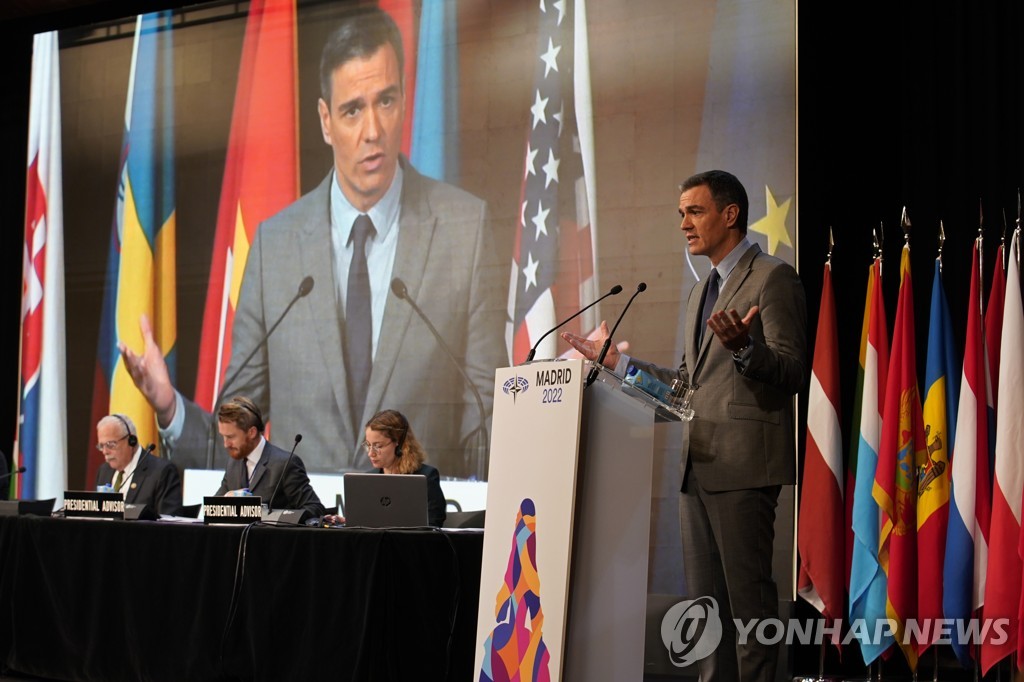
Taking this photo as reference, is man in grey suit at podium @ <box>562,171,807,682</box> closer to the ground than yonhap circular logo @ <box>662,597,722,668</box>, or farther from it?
farther from it

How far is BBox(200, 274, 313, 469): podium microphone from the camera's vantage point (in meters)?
6.43

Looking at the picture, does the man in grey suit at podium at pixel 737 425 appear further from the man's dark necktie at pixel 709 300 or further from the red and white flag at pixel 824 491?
the red and white flag at pixel 824 491

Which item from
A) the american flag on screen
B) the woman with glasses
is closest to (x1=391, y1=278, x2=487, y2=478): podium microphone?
the american flag on screen

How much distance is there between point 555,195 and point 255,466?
2.09 meters

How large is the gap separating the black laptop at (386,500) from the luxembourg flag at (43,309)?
424cm

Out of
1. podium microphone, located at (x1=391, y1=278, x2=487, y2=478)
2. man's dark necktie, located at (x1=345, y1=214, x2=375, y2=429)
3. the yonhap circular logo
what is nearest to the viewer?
the yonhap circular logo

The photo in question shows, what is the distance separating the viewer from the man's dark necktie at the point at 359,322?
6.19 m

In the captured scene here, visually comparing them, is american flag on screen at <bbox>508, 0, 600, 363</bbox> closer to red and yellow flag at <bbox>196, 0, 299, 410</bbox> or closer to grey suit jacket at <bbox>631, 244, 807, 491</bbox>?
red and yellow flag at <bbox>196, 0, 299, 410</bbox>

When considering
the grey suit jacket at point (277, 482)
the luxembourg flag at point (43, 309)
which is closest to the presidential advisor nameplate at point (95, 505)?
the grey suit jacket at point (277, 482)

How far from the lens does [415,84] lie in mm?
6184

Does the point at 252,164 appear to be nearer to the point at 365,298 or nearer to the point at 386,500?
the point at 365,298

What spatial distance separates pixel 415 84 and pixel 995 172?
10.5ft

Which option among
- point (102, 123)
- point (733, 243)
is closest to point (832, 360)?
point (733, 243)

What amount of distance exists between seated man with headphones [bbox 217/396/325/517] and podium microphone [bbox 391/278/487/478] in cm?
117
